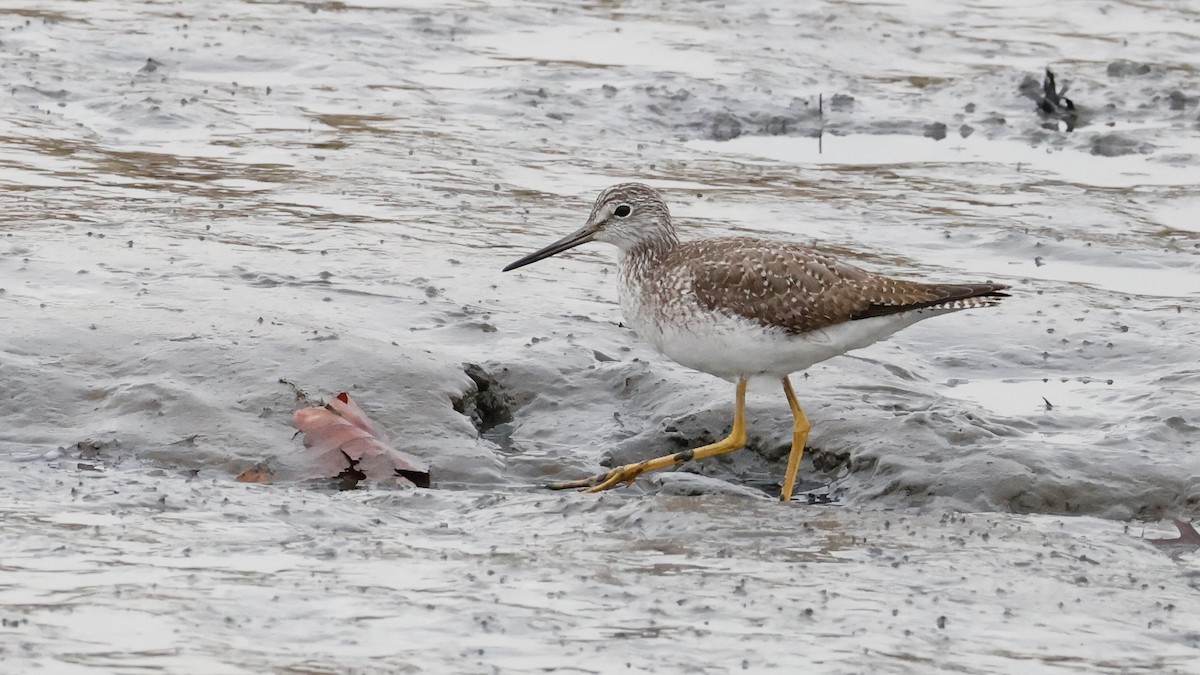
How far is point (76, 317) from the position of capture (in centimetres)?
885

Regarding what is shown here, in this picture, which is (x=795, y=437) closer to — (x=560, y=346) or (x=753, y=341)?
(x=753, y=341)

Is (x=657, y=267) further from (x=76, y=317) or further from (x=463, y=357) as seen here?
(x=76, y=317)

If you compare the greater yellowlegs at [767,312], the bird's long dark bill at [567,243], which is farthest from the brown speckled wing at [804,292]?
the bird's long dark bill at [567,243]

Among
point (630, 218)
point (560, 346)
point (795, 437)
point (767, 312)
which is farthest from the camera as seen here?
point (560, 346)

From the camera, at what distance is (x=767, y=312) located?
8.02 m

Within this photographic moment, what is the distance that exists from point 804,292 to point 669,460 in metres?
1.04

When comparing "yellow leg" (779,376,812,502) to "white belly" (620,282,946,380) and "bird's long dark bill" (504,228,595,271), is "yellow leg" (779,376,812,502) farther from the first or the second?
"bird's long dark bill" (504,228,595,271)

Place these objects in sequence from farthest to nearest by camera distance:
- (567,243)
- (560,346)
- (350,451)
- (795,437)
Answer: (560,346)
(567,243)
(795,437)
(350,451)

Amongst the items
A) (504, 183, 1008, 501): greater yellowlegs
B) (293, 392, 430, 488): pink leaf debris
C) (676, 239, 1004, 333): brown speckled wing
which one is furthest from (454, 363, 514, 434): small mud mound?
(676, 239, 1004, 333): brown speckled wing

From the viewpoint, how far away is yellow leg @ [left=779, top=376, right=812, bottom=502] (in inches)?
322

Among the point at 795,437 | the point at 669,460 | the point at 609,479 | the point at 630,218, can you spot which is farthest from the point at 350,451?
the point at 795,437

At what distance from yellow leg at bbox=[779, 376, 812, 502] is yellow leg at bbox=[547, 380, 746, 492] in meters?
0.24

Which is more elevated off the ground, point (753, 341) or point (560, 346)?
point (753, 341)

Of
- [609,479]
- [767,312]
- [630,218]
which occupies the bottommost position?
[609,479]
